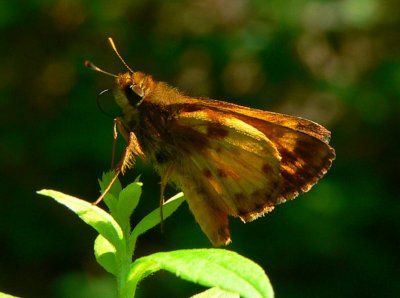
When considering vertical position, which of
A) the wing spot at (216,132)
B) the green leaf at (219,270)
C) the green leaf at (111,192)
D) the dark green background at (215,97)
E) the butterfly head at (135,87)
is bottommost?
the green leaf at (219,270)

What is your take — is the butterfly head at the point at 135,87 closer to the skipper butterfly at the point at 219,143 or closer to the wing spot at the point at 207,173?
the skipper butterfly at the point at 219,143

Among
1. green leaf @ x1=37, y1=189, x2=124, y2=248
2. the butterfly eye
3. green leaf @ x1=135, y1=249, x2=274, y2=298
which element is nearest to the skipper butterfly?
the butterfly eye

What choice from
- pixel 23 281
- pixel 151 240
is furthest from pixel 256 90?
pixel 23 281

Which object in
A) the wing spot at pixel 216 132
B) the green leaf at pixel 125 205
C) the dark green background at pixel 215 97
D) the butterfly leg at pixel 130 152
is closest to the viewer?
the green leaf at pixel 125 205

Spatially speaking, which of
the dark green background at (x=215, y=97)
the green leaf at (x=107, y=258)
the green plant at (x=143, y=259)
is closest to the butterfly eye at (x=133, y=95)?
the green plant at (x=143, y=259)

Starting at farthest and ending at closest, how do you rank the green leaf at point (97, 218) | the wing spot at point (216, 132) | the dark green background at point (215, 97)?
the dark green background at point (215, 97), the wing spot at point (216, 132), the green leaf at point (97, 218)

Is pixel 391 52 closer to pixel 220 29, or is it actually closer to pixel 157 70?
pixel 220 29

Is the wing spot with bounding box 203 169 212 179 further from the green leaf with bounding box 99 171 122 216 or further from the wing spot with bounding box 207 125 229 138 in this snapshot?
the green leaf with bounding box 99 171 122 216

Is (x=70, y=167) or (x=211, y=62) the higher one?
(x=211, y=62)
